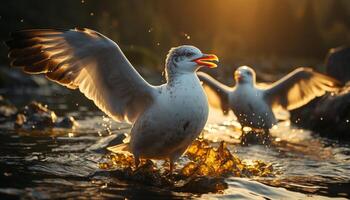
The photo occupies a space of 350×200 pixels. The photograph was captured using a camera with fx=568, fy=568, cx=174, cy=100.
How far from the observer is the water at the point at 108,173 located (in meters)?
5.56

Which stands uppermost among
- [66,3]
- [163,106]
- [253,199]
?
[66,3]

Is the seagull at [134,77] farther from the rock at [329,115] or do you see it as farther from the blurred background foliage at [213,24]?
the blurred background foliage at [213,24]

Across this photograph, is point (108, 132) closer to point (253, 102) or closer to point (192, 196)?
point (253, 102)

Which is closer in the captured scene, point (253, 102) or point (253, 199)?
point (253, 199)

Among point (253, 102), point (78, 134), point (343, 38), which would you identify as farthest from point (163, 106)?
point (343, 38)

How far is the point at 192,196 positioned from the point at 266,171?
1.79 metres

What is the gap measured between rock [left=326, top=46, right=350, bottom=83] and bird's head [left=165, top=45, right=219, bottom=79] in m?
10.6

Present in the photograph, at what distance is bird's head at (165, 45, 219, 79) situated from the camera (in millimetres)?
6242

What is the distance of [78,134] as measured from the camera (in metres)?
9.89

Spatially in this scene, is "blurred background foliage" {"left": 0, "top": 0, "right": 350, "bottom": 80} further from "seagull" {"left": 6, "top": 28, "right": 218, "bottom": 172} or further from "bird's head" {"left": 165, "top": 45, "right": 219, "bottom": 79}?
"bird's head" {"left": 165, "top": 45, "right": 219, "bottom": 79}

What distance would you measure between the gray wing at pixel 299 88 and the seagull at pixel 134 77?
4.50m

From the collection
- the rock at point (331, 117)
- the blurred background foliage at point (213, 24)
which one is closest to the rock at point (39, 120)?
the rock at point (331, 117)

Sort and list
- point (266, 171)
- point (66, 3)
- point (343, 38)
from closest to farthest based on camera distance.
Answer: point (266, 171) < point (66, 3) < point (343, 38)

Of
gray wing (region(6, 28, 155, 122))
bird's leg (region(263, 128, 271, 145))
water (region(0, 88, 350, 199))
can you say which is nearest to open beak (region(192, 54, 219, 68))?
gray wing (region(6, 28, 155, 122))
